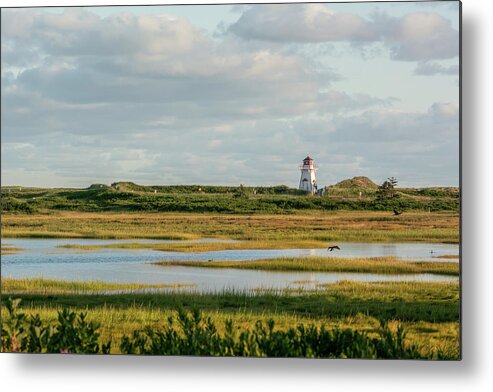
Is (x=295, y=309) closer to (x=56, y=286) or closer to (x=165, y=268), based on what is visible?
(x=165, y=268)

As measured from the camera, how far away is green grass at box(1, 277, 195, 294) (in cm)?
825

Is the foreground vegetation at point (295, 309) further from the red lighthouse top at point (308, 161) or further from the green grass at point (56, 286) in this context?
the red lighthouse top at point (308, 161)

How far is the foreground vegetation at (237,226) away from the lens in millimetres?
8242

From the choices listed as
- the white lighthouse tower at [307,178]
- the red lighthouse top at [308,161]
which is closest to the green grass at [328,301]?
the white lighthouse tower at [307,178]

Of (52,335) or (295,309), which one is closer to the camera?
(295,309)

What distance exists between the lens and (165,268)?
820 cm

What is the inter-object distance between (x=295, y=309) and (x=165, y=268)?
48.0 inches

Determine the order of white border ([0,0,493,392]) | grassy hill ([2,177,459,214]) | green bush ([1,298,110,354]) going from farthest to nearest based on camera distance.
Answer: grassy hill ([2,177,459,214]) → green bush ([1,298,110,354]) → white border ([0,0,493,392])

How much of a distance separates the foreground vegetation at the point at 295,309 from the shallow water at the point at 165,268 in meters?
0.09

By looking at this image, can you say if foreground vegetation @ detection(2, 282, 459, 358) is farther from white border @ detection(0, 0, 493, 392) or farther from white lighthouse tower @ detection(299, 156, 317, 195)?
white lighthouse tower @ detection(299, 156, 317, 195)

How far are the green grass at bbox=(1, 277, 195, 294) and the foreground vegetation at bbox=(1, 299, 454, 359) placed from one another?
6.3 inches

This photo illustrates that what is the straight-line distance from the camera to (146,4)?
8180 mm

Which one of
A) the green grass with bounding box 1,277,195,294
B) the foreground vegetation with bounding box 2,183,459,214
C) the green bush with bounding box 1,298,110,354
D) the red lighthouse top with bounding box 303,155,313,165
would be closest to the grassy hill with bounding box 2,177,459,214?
the foreground vegetation with bounding box 2,183,459,214

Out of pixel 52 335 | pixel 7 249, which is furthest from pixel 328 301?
pixel 7 249
